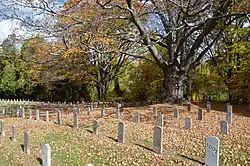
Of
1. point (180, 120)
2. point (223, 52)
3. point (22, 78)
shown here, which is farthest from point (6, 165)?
point (22, 78)

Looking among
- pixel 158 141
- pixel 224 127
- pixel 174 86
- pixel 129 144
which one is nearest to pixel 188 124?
pixel 224 127

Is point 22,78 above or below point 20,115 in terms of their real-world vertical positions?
above

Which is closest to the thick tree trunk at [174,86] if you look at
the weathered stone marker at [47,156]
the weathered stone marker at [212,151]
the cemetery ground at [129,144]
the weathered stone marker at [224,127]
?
the cemetery ground at [129,144]

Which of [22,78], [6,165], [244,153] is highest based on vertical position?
[22,78]

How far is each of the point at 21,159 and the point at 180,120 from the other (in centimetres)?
624

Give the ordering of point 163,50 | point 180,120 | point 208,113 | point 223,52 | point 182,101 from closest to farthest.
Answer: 1. point 180,120
2. point 208,113
3. point 182,101
4. point 223,52
5. point 163,50

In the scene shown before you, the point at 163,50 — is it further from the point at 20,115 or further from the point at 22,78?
the point at 22,78

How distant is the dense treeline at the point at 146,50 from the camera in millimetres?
14219

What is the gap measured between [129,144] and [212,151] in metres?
3.04

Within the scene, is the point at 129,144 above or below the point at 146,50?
below

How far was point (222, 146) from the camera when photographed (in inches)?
306

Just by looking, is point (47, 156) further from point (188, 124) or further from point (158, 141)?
point (188, 124)

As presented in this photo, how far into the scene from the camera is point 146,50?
23.4 meters

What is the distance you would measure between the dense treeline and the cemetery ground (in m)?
4.19
